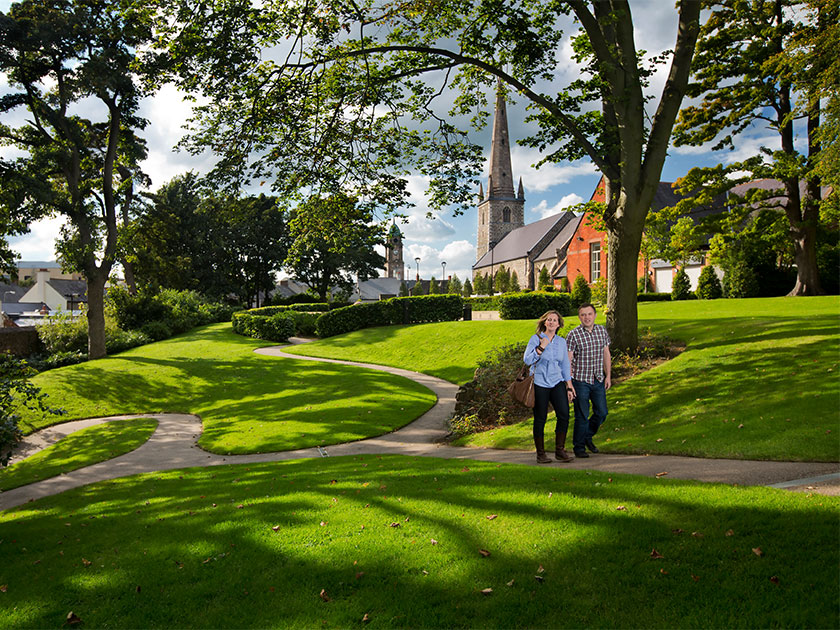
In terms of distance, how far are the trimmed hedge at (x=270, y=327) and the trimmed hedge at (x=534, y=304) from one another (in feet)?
41.3

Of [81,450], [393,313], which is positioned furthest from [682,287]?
[81,450]

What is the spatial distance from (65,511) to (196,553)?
3.71 metres

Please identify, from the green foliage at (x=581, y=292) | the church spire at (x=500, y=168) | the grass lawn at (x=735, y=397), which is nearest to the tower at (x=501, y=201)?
the church spire at (x=500, y=168)

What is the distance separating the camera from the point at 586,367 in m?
7.23

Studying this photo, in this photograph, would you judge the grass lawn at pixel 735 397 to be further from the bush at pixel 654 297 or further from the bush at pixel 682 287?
the bush at pixel 654 297

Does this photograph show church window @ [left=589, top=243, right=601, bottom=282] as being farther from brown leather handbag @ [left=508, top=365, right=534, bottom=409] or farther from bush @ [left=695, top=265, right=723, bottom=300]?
brown leather handbag @ [left=508, top=365, right=534, bottom=409]

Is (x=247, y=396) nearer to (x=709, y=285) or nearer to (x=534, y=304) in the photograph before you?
(x=534, y=304)

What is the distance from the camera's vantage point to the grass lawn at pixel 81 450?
9.69 metres

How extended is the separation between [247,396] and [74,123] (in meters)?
16.4

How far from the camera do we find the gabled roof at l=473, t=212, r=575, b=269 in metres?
76.6

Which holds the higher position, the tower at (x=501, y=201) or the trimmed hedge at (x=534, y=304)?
the tower at (x=501, y=201)

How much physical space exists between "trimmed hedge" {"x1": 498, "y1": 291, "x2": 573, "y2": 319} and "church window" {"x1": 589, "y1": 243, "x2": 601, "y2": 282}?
25401mm

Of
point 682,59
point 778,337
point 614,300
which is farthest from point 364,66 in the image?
point 778,337

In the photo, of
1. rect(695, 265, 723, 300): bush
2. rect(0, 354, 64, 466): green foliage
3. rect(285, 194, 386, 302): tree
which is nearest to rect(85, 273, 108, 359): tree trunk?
rect(285, 194, 386, 302): tree
